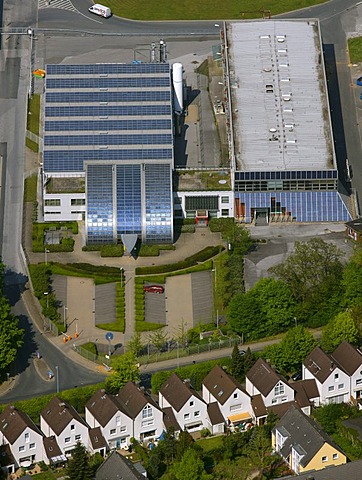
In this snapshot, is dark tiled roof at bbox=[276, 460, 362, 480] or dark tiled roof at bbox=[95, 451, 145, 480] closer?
dark tiled roof at bbox=[276, 460, 362, 480]

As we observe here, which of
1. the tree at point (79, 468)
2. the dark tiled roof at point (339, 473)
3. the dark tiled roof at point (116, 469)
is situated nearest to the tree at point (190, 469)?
the dark tiled roof at point (116, 469)

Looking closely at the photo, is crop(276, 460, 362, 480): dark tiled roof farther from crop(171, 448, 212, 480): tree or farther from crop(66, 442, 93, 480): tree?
crop(66, 442, 93, 480): tree

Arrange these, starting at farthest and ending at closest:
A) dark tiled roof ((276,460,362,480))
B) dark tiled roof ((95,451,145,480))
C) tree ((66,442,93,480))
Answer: tree ((66,442,93,480)) < dark tiled roof ((95,451,145,480)) < dark tiled roof ((276,460,362,480))

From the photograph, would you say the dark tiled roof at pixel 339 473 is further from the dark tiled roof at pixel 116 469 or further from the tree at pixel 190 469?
the dark tiled roof at pixel 116 469

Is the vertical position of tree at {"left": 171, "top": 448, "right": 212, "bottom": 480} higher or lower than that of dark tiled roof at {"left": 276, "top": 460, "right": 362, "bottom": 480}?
higher

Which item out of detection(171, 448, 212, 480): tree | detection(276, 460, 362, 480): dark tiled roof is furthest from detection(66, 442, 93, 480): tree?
detection(276, 460, 362, 480): dark tiled roof

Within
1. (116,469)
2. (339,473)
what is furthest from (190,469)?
(339,473)

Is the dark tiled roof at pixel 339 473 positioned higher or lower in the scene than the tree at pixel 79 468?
lower

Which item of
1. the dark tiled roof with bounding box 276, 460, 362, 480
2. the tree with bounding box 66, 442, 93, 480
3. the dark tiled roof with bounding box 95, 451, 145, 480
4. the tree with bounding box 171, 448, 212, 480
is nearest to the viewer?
the dark tiled roof with bounding box 276, 460, 362, 480
